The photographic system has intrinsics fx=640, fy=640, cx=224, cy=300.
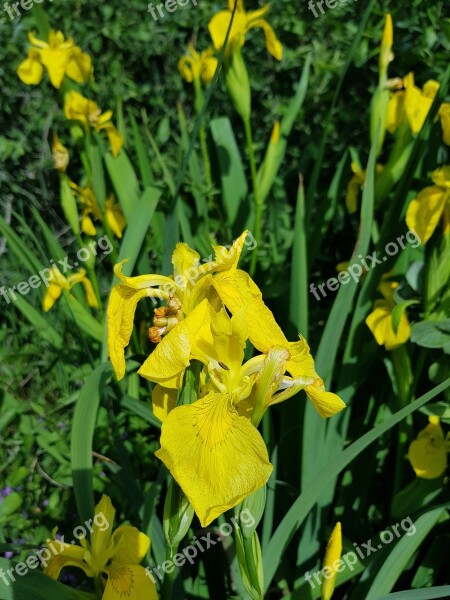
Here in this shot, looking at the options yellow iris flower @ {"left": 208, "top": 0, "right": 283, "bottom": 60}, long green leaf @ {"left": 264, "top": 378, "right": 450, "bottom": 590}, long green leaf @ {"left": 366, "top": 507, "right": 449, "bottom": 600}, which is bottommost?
long green leaf @ {"left": 366, "top": 507, "right": 449, "bottom": 600}

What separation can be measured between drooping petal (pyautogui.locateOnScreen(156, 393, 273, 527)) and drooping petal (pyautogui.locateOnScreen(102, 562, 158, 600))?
0.31 m

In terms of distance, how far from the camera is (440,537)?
135 cm

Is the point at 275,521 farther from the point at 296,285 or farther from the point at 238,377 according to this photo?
the point at 238,377

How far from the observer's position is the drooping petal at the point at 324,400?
791 millimetres

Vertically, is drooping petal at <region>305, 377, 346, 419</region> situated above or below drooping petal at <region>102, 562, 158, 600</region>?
above

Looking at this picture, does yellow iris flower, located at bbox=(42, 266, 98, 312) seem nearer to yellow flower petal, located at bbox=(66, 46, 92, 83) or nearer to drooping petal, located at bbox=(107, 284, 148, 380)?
yellow flower petal, located at bbox=(66, 46, 92, 83)

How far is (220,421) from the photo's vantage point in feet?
2.40

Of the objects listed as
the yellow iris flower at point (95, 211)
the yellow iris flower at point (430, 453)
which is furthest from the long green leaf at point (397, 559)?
the yellow iris flower at point (95, 211)

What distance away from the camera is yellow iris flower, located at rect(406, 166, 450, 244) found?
1.32 meters

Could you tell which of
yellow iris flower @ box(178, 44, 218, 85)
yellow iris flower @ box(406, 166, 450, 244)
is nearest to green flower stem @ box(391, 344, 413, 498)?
yellow iris flower @ box(406, 166, 450, 244)

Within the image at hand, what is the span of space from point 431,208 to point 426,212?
0.6 inches

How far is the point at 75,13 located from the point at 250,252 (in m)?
1.63

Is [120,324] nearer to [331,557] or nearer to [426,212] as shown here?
[331,557]

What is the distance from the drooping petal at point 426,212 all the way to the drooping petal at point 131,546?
804 mm
